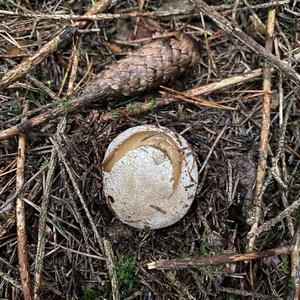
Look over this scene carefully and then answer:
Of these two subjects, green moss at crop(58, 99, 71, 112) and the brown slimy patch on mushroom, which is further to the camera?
green moss at crop(58, 99, 71, 112)

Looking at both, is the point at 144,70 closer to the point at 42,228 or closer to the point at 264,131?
the point at 264,131

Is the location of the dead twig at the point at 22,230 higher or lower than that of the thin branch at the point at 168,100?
lower

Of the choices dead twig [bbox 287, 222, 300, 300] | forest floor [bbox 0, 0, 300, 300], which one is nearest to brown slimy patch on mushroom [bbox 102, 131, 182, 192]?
forest floor [bbox 0, 0, 300, 300]

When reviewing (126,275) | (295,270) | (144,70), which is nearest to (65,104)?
(144,70)

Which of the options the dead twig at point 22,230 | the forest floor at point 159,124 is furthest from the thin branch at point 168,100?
the dead twig at point 22,230

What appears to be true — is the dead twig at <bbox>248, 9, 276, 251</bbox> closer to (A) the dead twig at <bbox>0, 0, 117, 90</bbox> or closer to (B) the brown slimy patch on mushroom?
(B) the brown slimy patch on mushroom

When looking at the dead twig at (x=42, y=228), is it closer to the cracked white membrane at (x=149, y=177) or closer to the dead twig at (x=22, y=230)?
the dead twig at (x=22, y=230)
